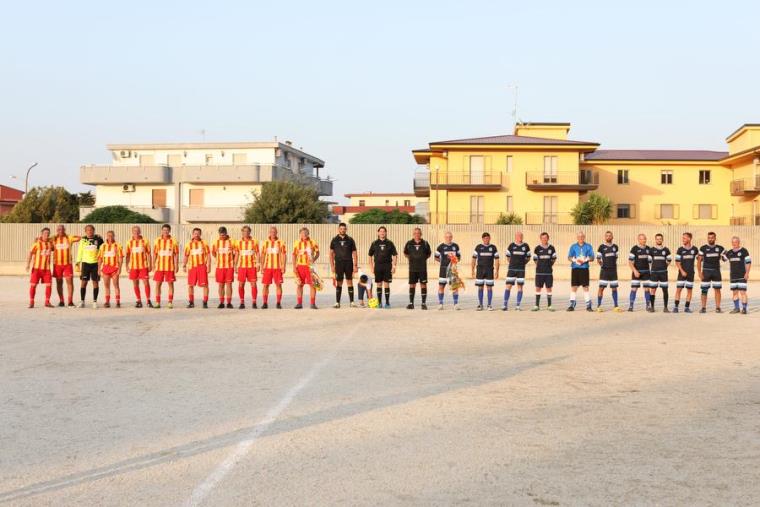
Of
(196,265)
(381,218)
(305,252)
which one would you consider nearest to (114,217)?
(381,218)

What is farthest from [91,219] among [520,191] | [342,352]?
[342,352]

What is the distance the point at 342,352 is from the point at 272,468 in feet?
19.9

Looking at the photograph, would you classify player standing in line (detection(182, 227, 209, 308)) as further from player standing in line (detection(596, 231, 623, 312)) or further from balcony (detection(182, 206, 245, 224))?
balcony (detection(182, 206, 245, 224))

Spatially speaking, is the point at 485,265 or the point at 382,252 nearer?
the point at 382,252

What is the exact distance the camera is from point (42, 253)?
18656 mm

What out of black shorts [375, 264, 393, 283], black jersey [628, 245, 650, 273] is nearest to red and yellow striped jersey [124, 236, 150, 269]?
black shorts [375, 264, 393, 283]

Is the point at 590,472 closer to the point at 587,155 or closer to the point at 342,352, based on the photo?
the point at 342,352

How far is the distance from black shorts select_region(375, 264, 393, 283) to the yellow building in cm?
3320

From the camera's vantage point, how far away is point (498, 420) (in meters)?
7.05

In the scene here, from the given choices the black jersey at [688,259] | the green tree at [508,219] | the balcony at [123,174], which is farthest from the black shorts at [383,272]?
the balcony at [123,174]

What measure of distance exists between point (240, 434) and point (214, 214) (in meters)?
57.9

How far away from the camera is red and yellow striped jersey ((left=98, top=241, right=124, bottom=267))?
1850 cm

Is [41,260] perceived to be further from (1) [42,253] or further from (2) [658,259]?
(2) [658,259]

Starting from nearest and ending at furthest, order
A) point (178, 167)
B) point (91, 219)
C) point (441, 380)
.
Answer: point (441, 380), point (91, 219), point (178, 167)
